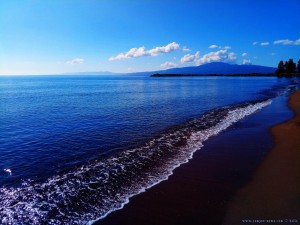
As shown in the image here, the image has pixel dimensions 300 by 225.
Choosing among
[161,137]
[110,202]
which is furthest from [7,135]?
[110,202]

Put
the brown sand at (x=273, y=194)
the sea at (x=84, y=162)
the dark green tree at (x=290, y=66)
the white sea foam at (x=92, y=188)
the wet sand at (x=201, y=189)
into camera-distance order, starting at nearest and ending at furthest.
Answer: the brown sand at (x=273, y=194), the wet sand at (x=201, y=189), the white sea foam at (x=92, y=188), the sea at (x=84, y=162), the dark green tree at (x=290, y=66)

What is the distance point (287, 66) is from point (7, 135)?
650ft

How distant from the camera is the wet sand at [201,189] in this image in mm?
7535

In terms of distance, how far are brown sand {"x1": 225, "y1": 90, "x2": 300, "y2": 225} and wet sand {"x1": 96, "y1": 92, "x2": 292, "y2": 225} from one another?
334mm

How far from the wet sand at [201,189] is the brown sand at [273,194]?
33 cm

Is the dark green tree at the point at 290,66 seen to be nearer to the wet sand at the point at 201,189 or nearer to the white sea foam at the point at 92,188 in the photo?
the wet sand at the point at 201,189

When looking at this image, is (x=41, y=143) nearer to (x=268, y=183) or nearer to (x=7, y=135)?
(x=7, y=135)

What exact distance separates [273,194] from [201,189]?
8.98 feet

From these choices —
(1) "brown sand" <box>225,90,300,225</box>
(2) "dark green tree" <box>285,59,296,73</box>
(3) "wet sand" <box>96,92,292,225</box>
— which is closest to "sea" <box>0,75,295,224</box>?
(3) "wet sand" <box>96,92,292,225</box>

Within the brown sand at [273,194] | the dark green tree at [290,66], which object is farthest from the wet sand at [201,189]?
the dark green tree at [290,66]

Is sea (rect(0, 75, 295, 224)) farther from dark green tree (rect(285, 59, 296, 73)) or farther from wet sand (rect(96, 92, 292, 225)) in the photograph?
dark green tree (rect(285, 59, 296, 73))

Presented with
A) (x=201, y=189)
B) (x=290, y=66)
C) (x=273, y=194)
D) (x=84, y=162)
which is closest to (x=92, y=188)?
(x=84, y=162)

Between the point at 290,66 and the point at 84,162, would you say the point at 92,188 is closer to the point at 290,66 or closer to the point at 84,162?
the point at 84,162

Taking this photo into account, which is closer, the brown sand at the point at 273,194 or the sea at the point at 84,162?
the brown sand at the point at 273,194
